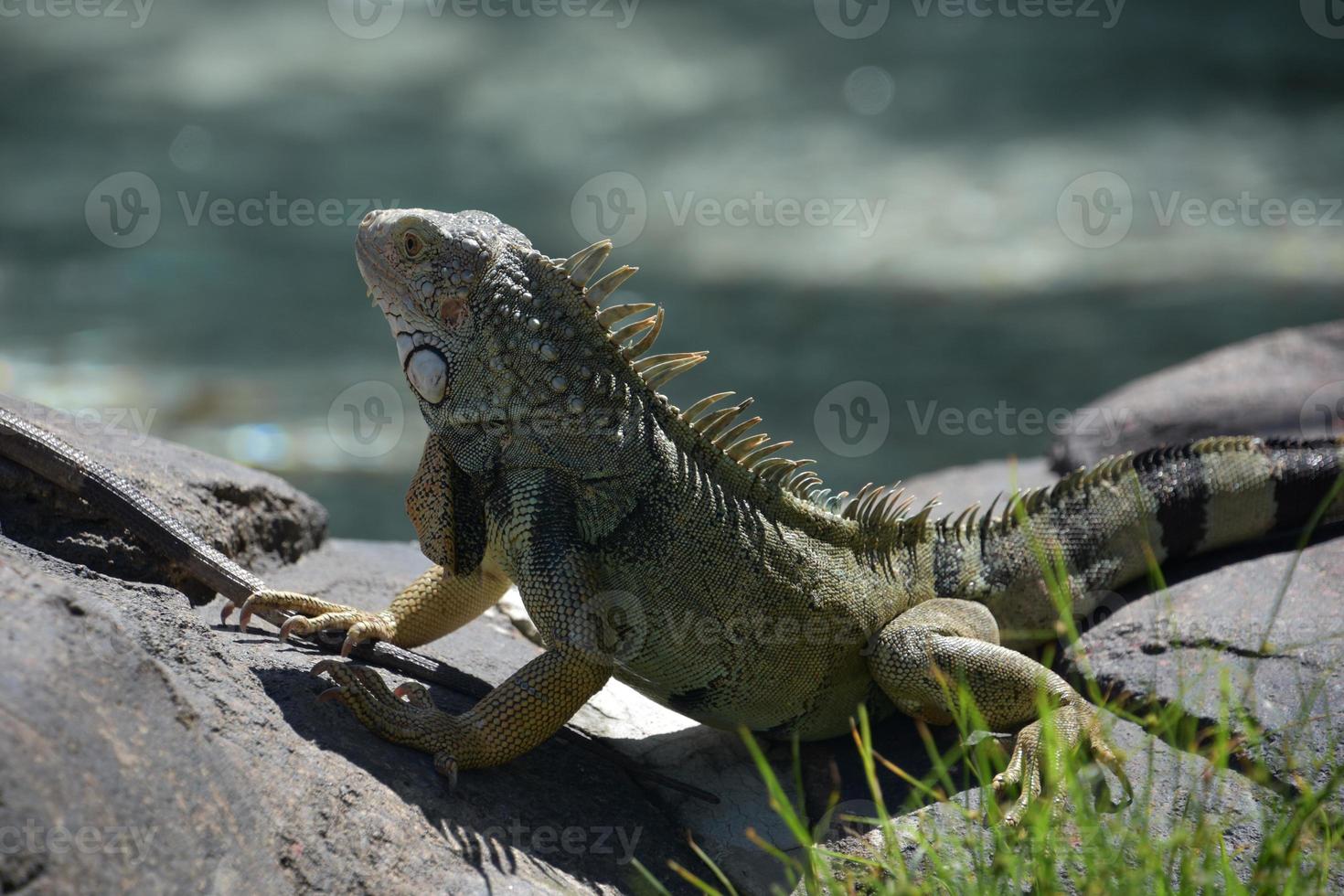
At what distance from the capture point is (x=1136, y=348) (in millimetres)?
13586

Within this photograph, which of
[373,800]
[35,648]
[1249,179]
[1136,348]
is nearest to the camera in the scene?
[35,648]

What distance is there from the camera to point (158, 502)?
15.6 feet

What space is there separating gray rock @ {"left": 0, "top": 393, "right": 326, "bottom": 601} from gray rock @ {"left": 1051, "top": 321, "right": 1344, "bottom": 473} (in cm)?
449

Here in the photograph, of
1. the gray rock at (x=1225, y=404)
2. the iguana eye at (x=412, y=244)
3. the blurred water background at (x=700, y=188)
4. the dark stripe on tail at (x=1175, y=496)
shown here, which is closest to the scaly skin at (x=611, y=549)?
the iguana eye at (x=412, y=244)

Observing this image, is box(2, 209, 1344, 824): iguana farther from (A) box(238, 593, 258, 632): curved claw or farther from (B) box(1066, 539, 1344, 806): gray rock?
(B) box(1066, 539, 1344, 806): gray rock

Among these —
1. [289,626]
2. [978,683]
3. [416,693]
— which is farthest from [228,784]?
[978,683]

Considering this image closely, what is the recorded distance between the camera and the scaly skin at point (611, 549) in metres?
4.12

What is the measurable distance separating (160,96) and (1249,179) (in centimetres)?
1423

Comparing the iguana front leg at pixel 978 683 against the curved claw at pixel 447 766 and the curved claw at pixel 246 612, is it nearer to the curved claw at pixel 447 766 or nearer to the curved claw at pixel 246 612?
the curved claw at pixel 447 766

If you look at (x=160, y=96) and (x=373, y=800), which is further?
(x=160, y=96)

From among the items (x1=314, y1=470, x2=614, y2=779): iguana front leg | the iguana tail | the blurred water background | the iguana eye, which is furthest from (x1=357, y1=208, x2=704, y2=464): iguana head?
the blurred water background

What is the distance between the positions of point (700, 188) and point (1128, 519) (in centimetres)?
1116

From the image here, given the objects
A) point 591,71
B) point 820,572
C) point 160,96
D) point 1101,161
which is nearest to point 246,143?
point 160,96

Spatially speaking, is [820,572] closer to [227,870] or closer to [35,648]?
[227,870]
